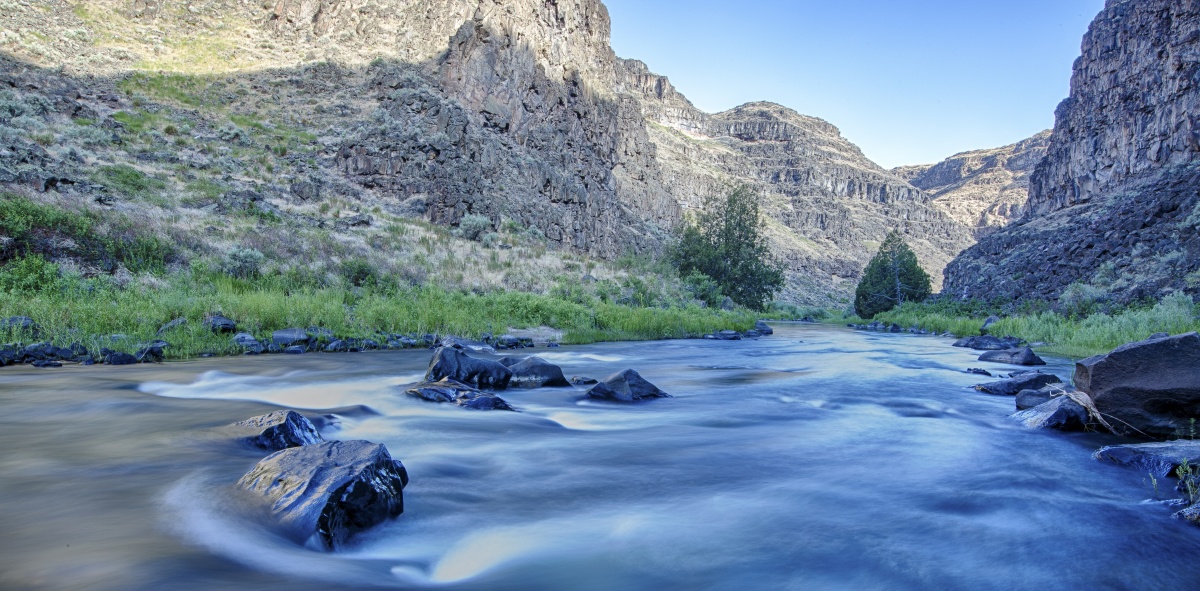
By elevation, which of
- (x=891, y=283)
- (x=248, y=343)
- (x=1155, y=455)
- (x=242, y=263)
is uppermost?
(x=891, y=283)

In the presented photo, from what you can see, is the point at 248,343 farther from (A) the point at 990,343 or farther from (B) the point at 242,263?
(A) the point at 990,343

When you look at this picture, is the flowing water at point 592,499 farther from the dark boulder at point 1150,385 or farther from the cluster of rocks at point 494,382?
the dark boulder at point 1150,385

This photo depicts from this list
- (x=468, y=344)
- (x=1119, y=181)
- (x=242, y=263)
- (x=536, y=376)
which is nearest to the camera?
(x=536, y=376)

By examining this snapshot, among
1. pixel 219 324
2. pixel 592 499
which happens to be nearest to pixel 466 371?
pixel 592 499

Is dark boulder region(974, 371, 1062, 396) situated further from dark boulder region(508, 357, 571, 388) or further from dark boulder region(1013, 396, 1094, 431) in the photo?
dark boulder region(508, 357, 571, 388)

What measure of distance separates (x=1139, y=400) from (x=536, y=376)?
270 inches

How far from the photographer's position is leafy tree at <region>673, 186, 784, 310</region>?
43.1 meters

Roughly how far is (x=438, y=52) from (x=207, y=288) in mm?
38668

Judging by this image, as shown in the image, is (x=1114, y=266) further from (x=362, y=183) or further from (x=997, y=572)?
(x=362, y=183)

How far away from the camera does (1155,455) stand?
15.3ft

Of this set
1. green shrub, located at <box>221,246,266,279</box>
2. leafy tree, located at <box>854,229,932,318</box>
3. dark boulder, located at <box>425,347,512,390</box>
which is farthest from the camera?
leafy tree, located at <box>854,229,932,318</box>

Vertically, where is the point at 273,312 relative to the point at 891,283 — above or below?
below

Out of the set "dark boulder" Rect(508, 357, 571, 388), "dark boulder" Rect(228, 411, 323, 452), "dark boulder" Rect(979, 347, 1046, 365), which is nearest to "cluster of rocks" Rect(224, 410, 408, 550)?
"dark boulder" Rect(228, 411, 323, 452)

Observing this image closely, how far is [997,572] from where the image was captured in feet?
10.00
